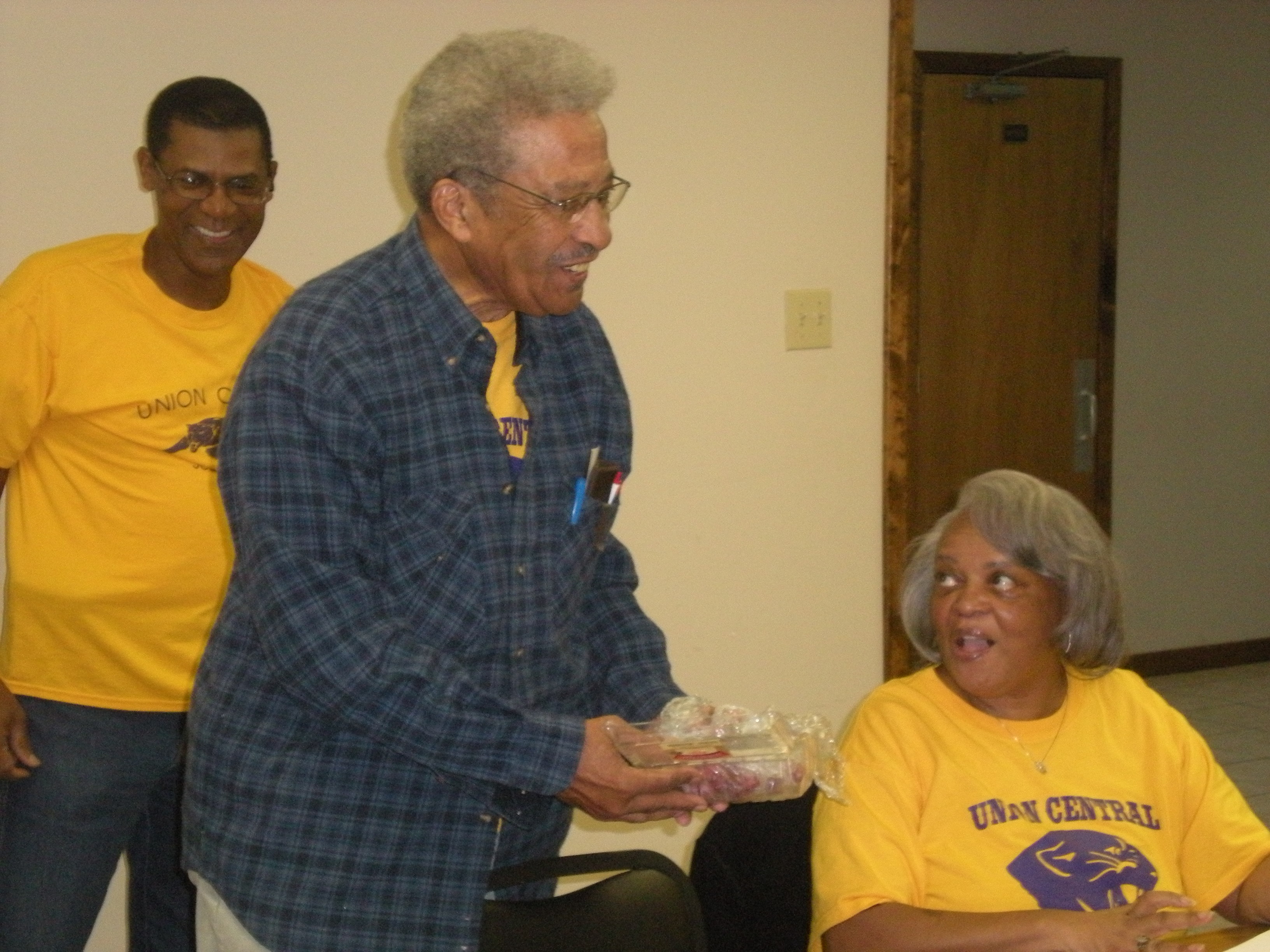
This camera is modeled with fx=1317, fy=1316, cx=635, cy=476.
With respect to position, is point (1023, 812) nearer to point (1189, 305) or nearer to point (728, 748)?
point (728, 748)

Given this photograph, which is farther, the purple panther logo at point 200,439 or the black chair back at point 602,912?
the purple panther logo at point 200,439

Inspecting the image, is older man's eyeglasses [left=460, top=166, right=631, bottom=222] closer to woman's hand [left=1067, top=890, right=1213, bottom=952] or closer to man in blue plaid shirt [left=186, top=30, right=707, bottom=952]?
man in blue plaid shirt [left=186, top=30, right=707, bottom=952]

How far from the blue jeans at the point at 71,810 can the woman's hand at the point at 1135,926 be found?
135 centimetres

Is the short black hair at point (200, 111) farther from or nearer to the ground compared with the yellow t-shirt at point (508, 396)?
farther from the ground

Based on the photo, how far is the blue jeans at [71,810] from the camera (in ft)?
6.59

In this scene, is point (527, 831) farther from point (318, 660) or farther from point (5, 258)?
point (5, 258)

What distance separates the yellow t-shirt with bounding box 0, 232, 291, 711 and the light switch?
1.40m

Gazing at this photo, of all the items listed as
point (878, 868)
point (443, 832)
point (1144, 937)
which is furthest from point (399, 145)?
point (1144, 937)

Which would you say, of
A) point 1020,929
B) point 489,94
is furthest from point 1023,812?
point 489,94

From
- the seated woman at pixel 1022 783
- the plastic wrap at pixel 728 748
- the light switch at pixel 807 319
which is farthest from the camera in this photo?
the light switch at pixel 807 319

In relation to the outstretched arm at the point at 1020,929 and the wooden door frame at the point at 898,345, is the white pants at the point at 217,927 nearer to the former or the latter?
the outstretched arm at the point at 1020,929

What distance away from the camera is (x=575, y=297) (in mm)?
1462

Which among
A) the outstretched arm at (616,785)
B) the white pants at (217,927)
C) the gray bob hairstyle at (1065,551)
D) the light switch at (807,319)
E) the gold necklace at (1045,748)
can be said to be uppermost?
the light switch at (807,319)

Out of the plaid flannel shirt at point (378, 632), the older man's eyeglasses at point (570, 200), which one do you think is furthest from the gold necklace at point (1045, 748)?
the older man's eyeglasses at point (570, 200)
